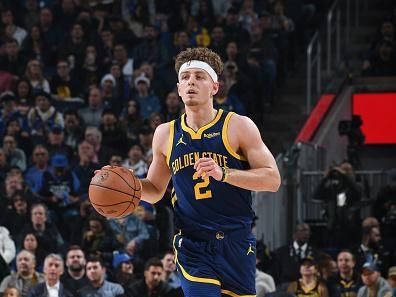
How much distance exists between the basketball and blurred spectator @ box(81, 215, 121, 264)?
6229 millimetres

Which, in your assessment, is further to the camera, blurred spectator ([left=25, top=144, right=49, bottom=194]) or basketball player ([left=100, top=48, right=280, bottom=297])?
blurred spectator ([left=25, top=144, right=49, bottom=194])

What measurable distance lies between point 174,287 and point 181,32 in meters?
6.20

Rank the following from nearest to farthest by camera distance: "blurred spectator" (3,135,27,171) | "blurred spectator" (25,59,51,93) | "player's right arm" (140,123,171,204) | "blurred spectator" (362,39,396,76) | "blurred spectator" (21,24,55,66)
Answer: "player's right arm" (140,123,171,204) < "blurred spectator" (3,135,27,171) < "blurred spectator" (25,59,51,93) < "blurred spectator" (362,39,396,76) < "blurred spectator" (21,24,55,66)

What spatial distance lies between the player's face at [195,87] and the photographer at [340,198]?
757cm

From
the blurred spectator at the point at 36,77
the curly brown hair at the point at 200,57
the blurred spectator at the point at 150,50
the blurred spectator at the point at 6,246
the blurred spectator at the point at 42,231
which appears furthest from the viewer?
the blurred spectator at the point at 150,50

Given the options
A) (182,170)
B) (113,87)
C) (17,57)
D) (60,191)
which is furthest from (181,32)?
(182,170)

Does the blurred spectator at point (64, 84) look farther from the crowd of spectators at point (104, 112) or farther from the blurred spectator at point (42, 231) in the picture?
the blurred spectator at point (42, 231)

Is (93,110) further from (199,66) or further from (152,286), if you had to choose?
(199,66)

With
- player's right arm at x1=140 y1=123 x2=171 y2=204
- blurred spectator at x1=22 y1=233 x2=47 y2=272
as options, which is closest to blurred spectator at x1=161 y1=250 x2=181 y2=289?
blurred spectator at x1=22 y1=233 x2=47 y2=272

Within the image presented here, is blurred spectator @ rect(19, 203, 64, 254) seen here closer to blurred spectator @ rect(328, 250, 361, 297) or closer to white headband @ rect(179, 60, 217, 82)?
blurred spectator @ rect(328, 250, 361, 297)

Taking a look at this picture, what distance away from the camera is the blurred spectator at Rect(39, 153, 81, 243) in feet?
48.8

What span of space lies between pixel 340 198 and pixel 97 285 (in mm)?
3933

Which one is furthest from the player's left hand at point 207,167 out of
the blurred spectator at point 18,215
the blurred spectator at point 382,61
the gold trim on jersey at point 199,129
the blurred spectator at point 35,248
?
the blurred spectator at point 382,61

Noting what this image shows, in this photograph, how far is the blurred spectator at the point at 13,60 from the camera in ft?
60.1
